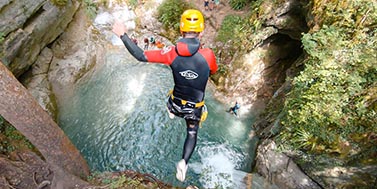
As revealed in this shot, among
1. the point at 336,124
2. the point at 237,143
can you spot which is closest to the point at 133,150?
the point at 237,143

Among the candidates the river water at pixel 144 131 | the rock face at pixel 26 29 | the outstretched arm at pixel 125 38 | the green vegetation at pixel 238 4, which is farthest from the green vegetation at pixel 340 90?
the rock face at pixel 26 29

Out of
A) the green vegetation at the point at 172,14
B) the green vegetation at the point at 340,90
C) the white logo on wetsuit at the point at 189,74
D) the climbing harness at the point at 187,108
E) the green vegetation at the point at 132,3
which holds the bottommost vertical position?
the green vegetation at the point at 172,14

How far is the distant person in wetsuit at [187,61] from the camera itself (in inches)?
140

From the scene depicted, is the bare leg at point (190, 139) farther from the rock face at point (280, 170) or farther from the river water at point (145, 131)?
the rock face at point (280, 170)

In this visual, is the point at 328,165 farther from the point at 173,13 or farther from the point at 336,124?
the point at 173,13

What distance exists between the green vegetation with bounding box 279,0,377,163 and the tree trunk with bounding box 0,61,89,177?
4.68m

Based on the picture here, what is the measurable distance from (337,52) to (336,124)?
150 centimetres

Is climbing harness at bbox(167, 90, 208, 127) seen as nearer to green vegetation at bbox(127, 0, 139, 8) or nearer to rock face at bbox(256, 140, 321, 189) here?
rock face at bbox(256, 140, 321, 189)

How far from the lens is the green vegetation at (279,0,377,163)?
A: 15.3ft

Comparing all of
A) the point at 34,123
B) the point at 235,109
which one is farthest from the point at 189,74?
the point at 235,109

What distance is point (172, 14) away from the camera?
11203 millimetres

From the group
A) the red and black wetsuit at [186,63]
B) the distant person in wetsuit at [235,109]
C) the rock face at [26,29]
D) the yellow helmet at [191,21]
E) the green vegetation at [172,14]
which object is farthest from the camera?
the green vegetation at [172,14]

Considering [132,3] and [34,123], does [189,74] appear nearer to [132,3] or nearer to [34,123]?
[34,123]

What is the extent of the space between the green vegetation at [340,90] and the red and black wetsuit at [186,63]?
2517mm
